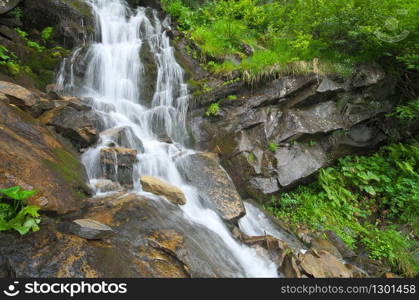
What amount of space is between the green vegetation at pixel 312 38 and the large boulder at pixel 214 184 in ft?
9.91

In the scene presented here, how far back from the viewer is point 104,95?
295 inches

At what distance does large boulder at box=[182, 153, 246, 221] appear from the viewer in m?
5.29

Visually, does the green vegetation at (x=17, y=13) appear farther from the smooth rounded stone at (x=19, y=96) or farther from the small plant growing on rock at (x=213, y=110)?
the small plant growing on rock at (x=213, y=110)

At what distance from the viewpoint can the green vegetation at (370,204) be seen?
18.9 ft

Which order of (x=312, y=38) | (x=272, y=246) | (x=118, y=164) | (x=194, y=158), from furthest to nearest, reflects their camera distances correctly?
(x=312, y=38), (x=194, y=158), (x=118, y=164), (x=272, y=246)

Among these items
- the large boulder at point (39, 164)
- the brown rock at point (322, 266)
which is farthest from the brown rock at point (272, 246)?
the large boulder at point (39, 164)

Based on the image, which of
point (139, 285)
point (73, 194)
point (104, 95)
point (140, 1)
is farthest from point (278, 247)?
point (140, 1)

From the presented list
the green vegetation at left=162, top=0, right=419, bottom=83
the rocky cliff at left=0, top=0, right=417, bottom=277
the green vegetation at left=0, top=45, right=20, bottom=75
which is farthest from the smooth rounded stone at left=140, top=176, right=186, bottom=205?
the green vegetation at left=162, top=0, right=419, bottom=83

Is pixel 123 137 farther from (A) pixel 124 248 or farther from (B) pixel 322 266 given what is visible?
(B) pixel 322 266

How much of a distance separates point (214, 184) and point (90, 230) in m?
3.22

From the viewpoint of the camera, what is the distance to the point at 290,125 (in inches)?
275

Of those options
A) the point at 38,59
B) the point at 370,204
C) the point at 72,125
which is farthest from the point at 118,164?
the point at 370,204

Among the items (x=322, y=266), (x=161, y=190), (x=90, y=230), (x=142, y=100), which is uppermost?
(x=142, y=100)

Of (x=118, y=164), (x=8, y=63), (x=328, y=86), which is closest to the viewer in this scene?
(x=118, y=164)
